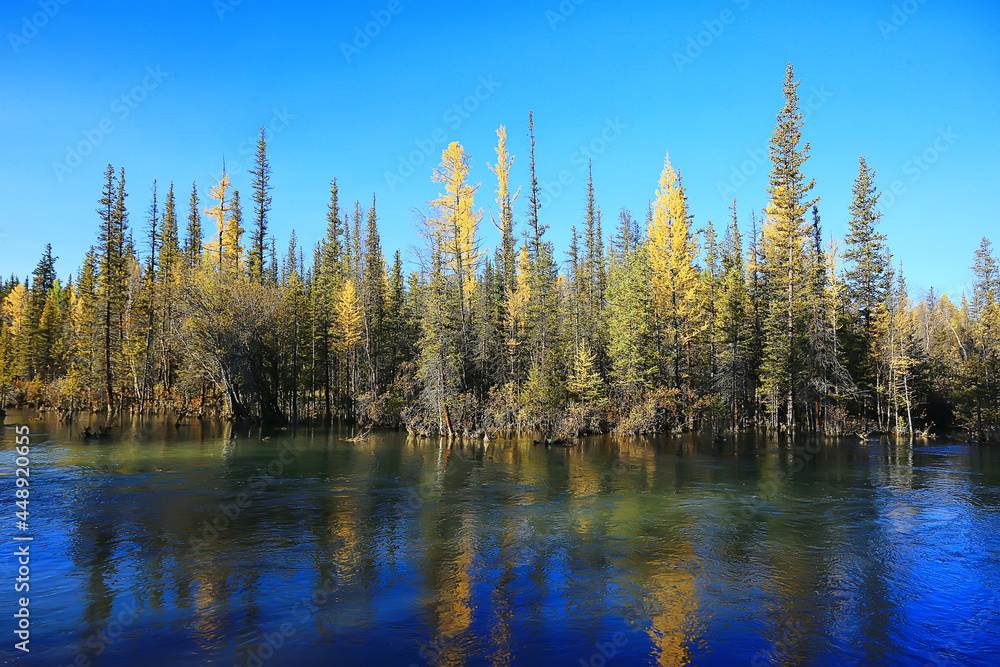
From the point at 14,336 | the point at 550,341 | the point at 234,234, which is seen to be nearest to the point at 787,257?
the point at 550,341

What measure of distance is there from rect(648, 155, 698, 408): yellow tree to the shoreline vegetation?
0.43 ft

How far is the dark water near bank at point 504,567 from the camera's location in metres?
7.84

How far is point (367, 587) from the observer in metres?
9.90

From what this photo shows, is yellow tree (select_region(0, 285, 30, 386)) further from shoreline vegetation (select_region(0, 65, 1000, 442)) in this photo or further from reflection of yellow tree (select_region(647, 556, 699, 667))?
reflection of yellow tree (select_region(647, 556, 699, 667))

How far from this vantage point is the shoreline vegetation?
33594 mm

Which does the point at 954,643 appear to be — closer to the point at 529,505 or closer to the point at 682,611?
the point at 682,611

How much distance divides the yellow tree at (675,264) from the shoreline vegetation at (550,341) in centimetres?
13

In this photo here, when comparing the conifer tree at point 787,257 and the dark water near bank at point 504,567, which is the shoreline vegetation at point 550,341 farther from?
the dark water near bank at point 504,567

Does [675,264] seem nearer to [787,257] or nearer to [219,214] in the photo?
[787,257]

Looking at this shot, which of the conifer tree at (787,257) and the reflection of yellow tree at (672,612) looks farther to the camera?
the conifer tree at (787,257)

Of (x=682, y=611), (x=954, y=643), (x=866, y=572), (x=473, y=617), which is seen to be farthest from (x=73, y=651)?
(x=866, y=572)

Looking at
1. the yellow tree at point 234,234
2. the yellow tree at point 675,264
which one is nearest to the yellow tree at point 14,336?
the yellow tree at point 234,234

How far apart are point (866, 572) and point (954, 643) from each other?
2.73 m

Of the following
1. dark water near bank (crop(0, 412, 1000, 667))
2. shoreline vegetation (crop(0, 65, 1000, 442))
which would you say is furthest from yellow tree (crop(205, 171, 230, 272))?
dark water near bank (crop(0, 412, 1000, 667))
